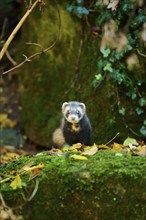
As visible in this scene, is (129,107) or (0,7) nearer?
(129,107)

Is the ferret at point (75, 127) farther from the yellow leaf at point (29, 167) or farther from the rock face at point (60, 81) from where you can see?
the yellow leaf at point (29, 167)

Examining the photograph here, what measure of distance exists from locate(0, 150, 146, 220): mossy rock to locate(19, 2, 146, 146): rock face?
3958 mm

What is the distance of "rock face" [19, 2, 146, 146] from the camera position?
8.66 m

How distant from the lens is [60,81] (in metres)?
9.96

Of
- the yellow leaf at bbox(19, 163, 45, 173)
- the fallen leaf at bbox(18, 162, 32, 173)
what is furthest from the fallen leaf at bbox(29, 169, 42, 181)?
the fallen leaf at bbox(18, 162, 32, 173)

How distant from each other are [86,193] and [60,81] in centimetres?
560

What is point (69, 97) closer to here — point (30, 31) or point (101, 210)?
point (30, 31)

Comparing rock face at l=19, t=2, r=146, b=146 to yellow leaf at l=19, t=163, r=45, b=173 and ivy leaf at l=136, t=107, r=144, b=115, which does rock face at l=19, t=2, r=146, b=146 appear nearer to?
ivy leaf at l=136, t=107, r=144, b=115

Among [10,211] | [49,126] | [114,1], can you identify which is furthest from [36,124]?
[10,211]

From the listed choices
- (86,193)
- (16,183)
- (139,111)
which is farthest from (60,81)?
(86,193)

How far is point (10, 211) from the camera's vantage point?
4.58m

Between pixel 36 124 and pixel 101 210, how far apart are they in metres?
6.20

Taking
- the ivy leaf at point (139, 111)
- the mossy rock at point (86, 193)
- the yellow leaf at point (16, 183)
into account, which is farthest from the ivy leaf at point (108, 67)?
the yellow leaf at point (16, 183)

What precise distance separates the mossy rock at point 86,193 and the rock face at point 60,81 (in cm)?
396
